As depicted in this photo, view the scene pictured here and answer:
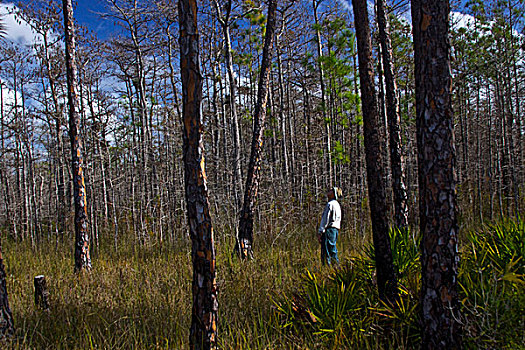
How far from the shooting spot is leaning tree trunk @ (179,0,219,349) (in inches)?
111

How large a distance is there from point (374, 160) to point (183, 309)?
322cm

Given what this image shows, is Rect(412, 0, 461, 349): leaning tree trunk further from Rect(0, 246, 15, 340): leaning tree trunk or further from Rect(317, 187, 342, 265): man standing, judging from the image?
Rect(0, 246, 15, 340): leaning tree trunk

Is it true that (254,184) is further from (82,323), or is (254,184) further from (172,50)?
(172,50)

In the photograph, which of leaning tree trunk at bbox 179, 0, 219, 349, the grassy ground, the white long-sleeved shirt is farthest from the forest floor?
the white long-sleeved shirt

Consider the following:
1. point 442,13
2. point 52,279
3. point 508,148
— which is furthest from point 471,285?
point 508,148

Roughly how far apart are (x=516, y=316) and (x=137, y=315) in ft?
14.3

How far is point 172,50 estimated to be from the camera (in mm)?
15359

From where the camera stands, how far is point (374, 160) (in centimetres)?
394

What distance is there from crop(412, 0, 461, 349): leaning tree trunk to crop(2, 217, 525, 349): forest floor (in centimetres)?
33

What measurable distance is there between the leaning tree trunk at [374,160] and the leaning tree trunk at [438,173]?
43.3 inches

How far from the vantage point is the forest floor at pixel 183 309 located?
3.36 m

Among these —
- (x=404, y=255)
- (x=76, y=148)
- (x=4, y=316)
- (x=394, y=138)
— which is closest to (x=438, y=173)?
(x=404, y=255)

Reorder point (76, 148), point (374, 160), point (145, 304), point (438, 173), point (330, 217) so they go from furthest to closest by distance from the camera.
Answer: point (76, 148)
point (330, 217)
point (145, 304)
point (374, 160)
point (438, 173)

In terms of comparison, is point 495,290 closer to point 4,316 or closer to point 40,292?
point 4,316
